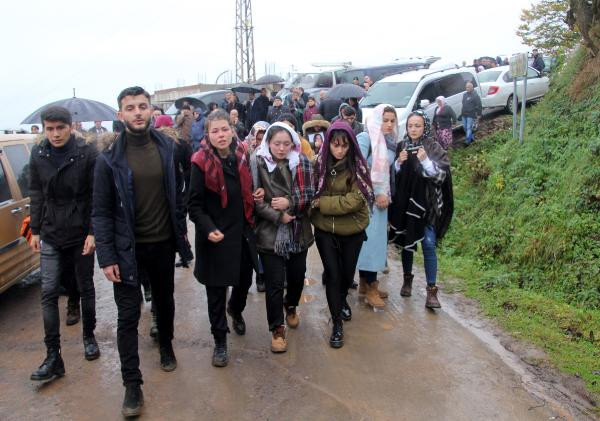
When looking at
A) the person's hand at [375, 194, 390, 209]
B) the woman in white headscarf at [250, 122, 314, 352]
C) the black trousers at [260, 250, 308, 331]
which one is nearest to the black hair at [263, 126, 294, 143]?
the woman in white headscarf at [250, 122, 314, 352]

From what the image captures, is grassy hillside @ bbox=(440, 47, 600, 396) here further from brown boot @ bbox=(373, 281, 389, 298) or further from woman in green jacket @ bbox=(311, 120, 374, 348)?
woman in green jacket @ bbox=(311, 120, 374, 348)

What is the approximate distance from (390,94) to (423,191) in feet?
25.0

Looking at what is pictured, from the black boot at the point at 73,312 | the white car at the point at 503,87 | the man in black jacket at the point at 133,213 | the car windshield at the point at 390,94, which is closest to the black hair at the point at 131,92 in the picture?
the man in black jacket at the point at 133,213

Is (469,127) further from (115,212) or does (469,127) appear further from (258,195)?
(115,212)

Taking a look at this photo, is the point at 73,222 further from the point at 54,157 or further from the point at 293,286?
the point at 293,286

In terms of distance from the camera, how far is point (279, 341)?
4305 mm

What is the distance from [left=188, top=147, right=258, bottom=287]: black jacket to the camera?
12.9ft

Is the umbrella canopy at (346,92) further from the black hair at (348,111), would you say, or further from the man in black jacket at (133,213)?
the man in black jacket at (133,213)

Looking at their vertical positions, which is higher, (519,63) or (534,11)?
(534,11)

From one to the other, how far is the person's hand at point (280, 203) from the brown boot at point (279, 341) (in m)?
1.01

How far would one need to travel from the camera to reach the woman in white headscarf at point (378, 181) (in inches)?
196

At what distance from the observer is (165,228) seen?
146 inches

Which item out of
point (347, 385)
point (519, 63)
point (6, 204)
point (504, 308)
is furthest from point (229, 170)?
point (519, 63)

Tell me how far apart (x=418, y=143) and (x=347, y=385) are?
2441 mm
